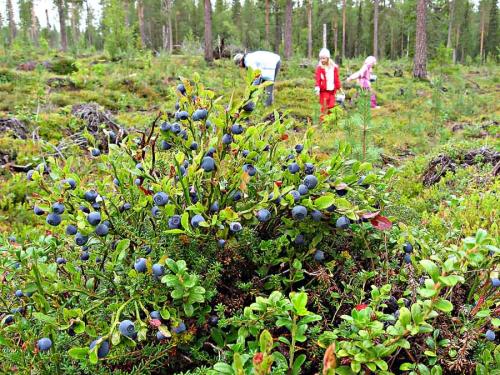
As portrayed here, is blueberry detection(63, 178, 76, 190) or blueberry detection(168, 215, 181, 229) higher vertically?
blueberry detection(63, 178, 76, 190)

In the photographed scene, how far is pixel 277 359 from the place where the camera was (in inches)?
43.4

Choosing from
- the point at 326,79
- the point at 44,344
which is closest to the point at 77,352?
the point at 44,344

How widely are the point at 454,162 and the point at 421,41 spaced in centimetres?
1258

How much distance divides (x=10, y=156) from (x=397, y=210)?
15.5ft

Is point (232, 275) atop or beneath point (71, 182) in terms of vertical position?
beneath

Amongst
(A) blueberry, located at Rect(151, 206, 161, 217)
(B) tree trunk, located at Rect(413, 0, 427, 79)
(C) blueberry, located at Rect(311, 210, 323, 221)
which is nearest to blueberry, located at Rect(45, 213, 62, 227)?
(A) blueberry, located at Rect(151, 206, 161, 217)

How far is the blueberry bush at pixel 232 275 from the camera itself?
113cm

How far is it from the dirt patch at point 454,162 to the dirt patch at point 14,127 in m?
5.10

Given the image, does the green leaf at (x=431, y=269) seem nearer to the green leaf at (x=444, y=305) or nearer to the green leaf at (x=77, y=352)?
the green leaf at (x=444, y=305)

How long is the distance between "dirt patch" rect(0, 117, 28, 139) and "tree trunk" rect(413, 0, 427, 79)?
1339cm

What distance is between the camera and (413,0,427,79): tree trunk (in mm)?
14695

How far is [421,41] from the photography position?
15.2m

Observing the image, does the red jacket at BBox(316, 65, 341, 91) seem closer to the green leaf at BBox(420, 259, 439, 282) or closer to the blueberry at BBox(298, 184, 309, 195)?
the blueberry at BBox(298, 184, 309, 195)

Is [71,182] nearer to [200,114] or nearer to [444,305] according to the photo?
[200,114]
